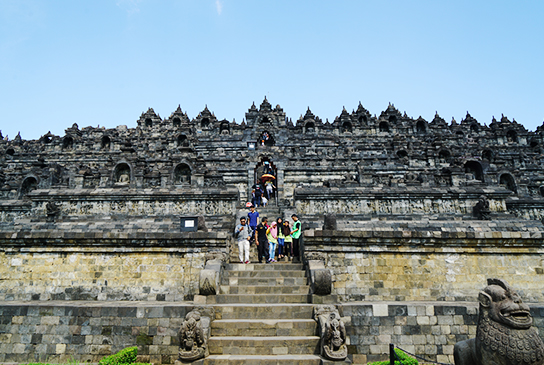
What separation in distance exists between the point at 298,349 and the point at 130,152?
18.8m

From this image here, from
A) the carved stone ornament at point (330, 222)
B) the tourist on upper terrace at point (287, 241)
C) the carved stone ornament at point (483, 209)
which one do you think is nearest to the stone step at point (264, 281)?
the tourist on upper terrace at point (287, 241)

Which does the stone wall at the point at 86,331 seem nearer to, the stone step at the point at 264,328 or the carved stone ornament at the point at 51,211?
the stone step at the point at 264,328

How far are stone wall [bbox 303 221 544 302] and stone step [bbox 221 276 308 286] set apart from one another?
108 centimetres

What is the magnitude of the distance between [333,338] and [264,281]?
9.71 feet

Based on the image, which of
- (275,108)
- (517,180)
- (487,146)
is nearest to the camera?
(517,180)

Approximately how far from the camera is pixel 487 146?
112ft

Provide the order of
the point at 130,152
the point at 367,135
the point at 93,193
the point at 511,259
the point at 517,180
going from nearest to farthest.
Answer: the point at 511,259 < the point at 93,193 < the point at 130,152 < the point at 517,180 < the point at 367,135

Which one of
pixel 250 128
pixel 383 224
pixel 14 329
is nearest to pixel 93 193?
pixel 14 329

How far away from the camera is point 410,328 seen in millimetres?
7840

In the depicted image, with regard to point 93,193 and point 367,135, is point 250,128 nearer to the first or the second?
point 367,135

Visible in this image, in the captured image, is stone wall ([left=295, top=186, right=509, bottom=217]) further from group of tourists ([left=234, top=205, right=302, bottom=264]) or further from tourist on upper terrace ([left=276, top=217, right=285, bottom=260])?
tourist on upper terrace ([left=276, top=217, right=285, bottom=260])

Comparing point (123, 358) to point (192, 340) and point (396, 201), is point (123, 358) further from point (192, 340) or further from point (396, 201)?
point (396, 201)

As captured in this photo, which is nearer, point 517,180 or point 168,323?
point 168,323

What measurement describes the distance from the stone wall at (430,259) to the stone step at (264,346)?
2911mm
